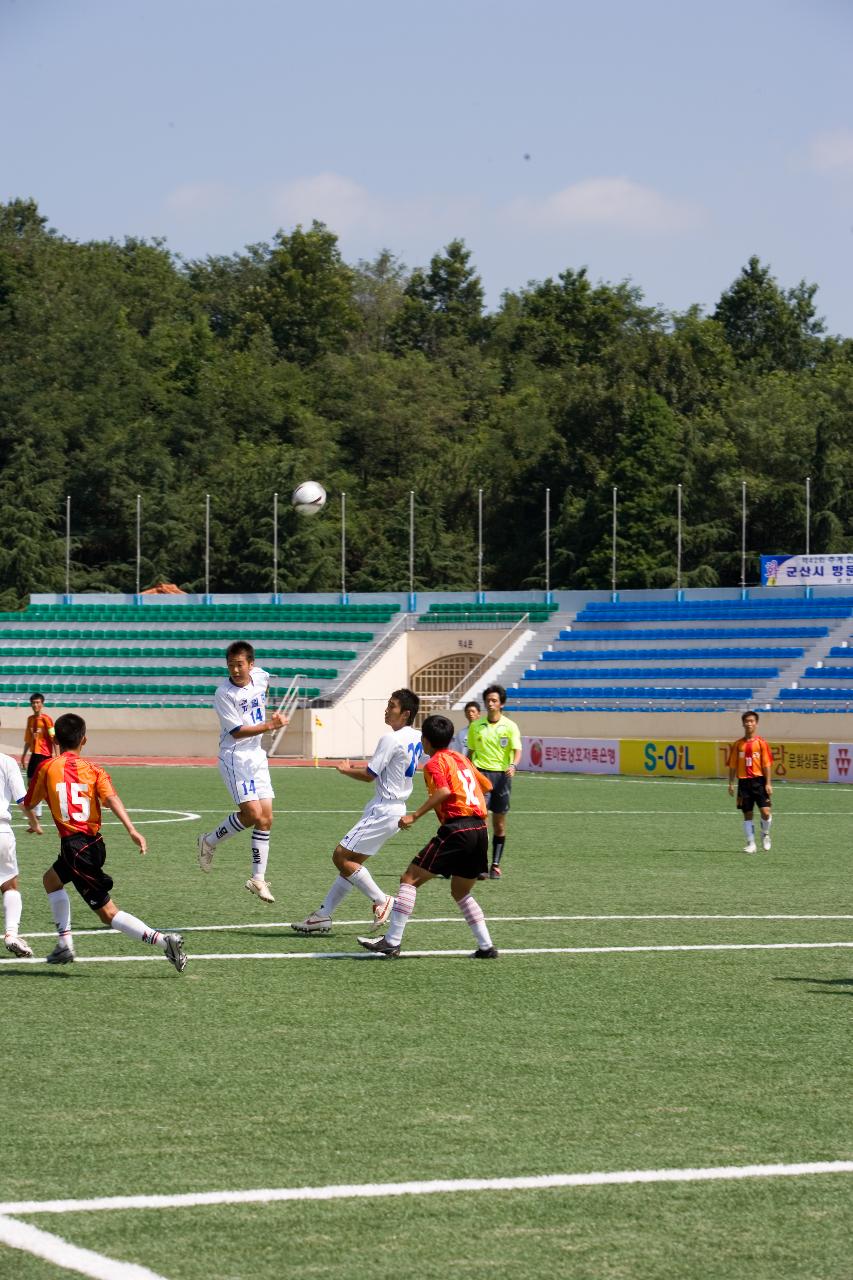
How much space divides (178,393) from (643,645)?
126 ft

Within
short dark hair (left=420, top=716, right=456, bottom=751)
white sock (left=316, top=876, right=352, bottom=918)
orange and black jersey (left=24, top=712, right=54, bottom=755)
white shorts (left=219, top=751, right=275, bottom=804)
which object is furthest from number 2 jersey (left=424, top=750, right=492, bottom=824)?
orange and black jersey (left=24, top=712, right=54, bottom=755)

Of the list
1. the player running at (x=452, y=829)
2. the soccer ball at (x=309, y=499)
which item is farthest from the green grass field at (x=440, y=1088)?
the soccer ball at (x=309, y=499)

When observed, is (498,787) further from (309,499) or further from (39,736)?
(309,499)

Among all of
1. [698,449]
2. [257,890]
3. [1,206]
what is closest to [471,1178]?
[257,890]

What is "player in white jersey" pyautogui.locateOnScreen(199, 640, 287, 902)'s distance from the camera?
13859 mm

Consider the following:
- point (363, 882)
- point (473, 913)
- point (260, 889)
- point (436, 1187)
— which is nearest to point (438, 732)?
point (473, 913)

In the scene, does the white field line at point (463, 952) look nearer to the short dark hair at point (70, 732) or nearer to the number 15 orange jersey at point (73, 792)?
the number 15 orange jersey at point (73, 792)

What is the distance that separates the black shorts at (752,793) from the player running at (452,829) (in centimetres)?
1037

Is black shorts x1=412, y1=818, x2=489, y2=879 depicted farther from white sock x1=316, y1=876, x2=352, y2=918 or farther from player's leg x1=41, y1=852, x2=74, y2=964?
player's leg x1=41, y1=852, x2=74, y2=964

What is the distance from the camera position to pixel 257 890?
13.6 m

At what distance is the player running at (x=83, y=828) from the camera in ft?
33.8

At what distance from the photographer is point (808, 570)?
157 ft

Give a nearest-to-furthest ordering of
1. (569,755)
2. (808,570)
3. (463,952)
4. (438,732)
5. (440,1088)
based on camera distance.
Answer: (440,1088) < (438,732) < (463,952) < (569,755) < (808,570)

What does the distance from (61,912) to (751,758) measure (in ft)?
39.6
